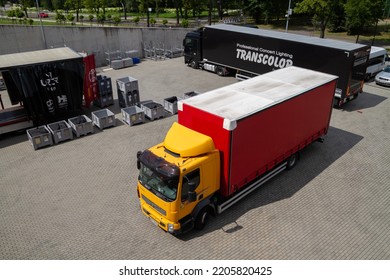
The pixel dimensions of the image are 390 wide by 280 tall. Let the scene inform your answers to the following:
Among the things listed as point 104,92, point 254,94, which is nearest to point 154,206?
point 254,94

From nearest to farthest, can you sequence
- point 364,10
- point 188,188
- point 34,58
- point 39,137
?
point 188,188
point 39,137
point 34,58
point 364,10

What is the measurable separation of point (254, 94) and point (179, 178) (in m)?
4.57

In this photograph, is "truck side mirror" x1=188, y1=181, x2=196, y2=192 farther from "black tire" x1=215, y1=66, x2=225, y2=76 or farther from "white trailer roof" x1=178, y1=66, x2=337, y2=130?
"black tire" x1=215, y1=66, x2=225, y2=76

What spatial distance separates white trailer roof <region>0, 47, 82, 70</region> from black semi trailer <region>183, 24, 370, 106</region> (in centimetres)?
1163

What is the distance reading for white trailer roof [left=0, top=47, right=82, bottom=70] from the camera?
619 inches

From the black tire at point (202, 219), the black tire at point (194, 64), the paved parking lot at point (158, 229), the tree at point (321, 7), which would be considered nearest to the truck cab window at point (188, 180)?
the black tire at point (202, 219)

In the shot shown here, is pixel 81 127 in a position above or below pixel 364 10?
below

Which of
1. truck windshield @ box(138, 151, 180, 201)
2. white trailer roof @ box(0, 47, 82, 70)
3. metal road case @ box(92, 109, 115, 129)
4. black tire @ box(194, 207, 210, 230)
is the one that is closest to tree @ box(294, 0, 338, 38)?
white trailer roof @ box(0, 47, 82, 70)

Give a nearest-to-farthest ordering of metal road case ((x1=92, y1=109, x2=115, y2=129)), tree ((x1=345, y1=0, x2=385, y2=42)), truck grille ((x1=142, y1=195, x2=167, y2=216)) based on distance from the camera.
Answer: truck grille ((x1=142, y1=195, x2=167, y2=216))
metal road case ((x1=92, y1=109, x2=115, y2=129))
tree ((x1=345, y1=0, x2=385, y2=42))

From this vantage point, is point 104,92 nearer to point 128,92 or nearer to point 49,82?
point 128,92

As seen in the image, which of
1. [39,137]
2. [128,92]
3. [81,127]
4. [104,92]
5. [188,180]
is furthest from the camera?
[104,92]

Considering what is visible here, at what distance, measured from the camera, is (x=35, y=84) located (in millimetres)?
16031

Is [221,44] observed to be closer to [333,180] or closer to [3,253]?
[333,180]

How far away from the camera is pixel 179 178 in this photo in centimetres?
841
